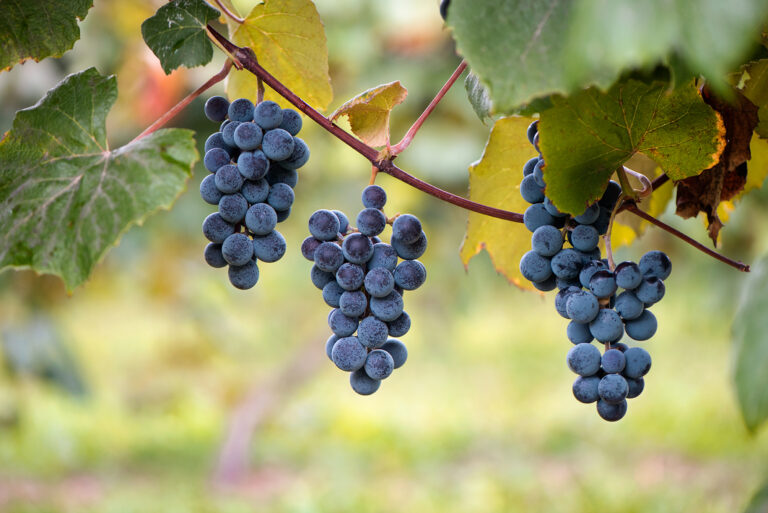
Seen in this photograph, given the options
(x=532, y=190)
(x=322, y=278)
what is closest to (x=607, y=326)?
(x=532, y=190)

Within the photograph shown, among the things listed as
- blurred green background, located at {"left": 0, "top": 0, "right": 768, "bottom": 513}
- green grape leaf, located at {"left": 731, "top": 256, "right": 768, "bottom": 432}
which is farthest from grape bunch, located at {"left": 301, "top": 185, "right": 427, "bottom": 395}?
blurred green background, located at {"left": 0, "top": 0, "right": 768, "bottom": 513}

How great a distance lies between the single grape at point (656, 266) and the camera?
586 millimetres

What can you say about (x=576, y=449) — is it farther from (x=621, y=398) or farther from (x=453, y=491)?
(x=621, y=398)

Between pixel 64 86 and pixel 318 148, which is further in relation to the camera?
pixel 318 148

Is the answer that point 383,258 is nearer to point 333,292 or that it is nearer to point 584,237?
point 333,292

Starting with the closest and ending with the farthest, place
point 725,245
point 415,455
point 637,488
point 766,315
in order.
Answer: point 766,315 < point 637,488 < point 415,455 < point 725,245

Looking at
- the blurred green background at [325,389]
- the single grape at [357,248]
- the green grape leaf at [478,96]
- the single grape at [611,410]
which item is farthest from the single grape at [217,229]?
the blurred green background at [325,389]

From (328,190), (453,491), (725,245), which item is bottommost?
(453,491)

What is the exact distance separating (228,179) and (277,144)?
0.05 m

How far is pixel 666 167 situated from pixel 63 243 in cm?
49

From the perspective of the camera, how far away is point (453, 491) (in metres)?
3.21

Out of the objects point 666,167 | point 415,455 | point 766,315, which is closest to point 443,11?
point 666,167

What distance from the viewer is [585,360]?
1.87 ft

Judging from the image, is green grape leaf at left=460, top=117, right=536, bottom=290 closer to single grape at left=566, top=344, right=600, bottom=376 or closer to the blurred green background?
single grape at left=566, top=344, right=600, bottom=376
